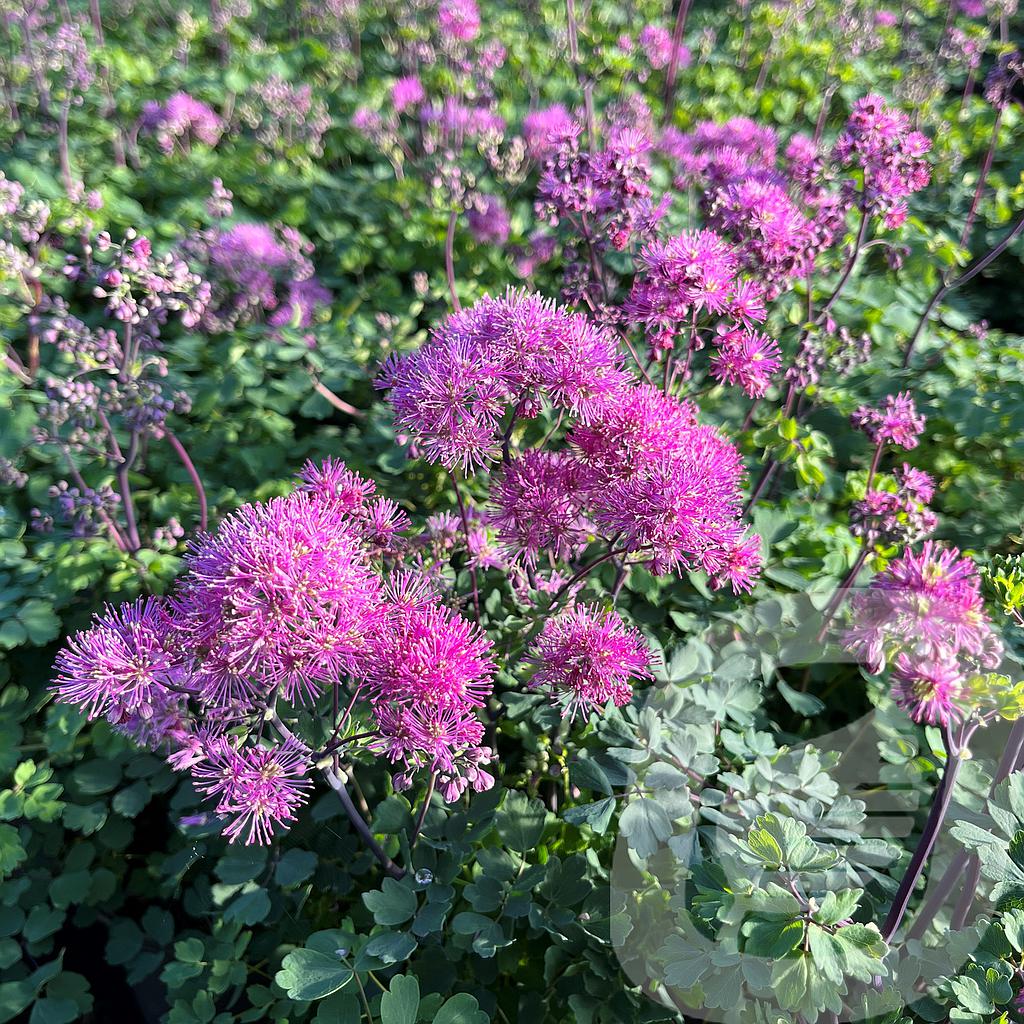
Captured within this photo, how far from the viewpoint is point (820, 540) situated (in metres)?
2.04

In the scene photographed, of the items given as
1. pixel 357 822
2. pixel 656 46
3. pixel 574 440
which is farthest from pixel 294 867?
pixel 656 46

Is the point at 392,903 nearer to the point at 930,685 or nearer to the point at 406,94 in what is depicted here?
the point at 930,685

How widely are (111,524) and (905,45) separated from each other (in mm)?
4330

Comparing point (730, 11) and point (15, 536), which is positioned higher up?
point (730, 11)

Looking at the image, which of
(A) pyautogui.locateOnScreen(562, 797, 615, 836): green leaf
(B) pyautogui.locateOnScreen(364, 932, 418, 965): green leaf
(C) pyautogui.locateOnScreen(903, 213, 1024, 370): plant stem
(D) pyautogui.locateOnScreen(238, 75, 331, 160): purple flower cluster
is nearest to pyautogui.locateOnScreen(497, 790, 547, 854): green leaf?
(A) pyautogui.locateOnScreen(562, 797, 615, 836): green leaf

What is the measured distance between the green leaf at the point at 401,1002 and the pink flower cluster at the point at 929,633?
78 centimetres

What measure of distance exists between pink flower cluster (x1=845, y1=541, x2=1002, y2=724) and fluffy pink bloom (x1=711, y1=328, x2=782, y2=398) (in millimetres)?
501

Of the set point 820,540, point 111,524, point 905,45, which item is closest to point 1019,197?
point 820,540

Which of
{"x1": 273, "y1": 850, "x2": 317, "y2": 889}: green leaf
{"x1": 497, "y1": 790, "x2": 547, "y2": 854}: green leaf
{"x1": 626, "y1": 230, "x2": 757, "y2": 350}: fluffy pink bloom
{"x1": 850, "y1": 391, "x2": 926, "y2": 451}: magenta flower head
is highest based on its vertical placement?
{"x1": 626, "y1": 230, "x2": 757, "y2": 350}: fluffy pink bloom

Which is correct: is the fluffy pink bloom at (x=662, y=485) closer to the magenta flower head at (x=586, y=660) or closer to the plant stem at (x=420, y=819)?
the magenta flower head at (x=586, y=660)

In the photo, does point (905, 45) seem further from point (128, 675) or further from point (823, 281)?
point (128, 675)

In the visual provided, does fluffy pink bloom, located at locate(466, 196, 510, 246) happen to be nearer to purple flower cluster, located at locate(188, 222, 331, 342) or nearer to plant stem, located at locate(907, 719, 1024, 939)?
purple flower cluster, located at locate(188, 222, 331, 342)

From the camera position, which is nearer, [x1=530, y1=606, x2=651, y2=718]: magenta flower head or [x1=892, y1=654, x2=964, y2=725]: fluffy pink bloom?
[x1=892, y1=654, x2=964, y2=725]: fluffy pink bloom

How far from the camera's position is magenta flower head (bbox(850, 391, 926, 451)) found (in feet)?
5.96
